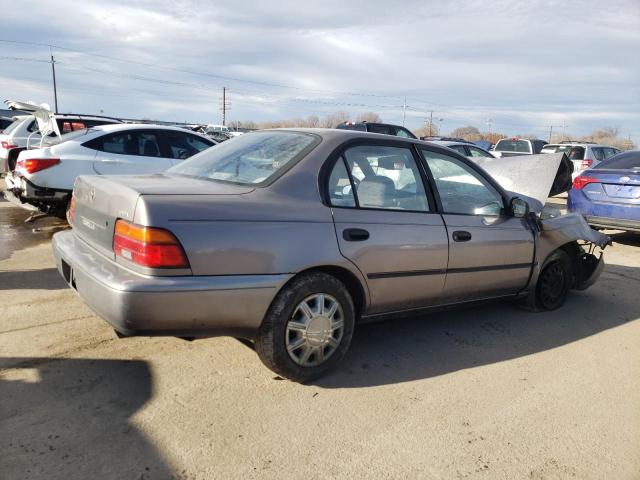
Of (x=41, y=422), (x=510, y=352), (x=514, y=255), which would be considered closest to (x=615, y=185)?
(x=514, y=255)

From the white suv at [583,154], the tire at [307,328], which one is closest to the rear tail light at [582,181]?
the tire at [307,328]

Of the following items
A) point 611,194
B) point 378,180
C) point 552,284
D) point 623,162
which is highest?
point 378,180

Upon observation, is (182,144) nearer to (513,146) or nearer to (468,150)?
(468,150)

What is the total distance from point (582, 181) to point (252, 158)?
6.61 m

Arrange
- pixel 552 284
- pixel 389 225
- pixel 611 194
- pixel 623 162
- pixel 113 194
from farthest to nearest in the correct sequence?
pixel 623 162, pixel 611 194, pixel 552 284, pixel 389 225, pixel 113 194

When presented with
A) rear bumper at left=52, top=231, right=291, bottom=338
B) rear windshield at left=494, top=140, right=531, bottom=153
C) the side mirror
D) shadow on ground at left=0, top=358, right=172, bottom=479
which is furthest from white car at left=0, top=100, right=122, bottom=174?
rear windshield at left=494, top=140, right=531, bottom=153

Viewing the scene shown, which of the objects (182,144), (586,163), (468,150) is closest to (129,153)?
(182,144)

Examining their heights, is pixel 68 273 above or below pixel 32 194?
above

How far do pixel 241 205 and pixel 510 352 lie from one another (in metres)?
2.37

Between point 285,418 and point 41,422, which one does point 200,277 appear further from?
point 41,422

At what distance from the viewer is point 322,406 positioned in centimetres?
288

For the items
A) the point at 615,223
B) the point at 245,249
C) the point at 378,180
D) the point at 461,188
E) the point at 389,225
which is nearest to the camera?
the point at 245,249

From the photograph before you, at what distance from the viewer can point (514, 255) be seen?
13.6 ft

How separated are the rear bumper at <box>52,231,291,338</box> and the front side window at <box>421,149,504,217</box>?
158cm
